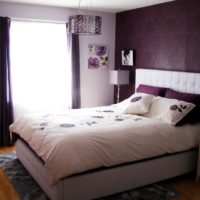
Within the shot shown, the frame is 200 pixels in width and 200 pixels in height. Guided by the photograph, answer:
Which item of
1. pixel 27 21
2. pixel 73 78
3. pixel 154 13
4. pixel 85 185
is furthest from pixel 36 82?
pixel 85 185

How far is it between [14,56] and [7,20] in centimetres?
59

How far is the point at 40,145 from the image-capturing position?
3.06 metres

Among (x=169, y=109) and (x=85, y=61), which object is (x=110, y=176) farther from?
(x=85, y=61)

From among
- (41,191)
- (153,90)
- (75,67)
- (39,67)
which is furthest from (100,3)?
(41,191)

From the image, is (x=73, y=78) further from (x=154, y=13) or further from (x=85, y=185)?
(x=85, y=185)

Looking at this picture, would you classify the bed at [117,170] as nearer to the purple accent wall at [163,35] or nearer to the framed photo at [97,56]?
the purple accent wall at [163,35]

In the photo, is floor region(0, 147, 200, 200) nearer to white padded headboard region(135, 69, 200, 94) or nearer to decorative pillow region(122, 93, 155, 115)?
decorative pillow region(122, 93, 155, 115)

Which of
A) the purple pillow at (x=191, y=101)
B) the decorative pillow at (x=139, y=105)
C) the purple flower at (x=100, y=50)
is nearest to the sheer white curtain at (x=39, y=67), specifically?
the purple flower at (x=100, y=50)

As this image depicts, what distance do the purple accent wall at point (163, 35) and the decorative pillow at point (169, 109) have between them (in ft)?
2.06

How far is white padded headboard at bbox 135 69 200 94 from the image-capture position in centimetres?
394

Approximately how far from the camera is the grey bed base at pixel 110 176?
9.29 feet

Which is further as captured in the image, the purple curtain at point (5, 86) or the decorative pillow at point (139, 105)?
the purple curtain at point (5, 86)

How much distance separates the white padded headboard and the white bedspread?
23.9 inches

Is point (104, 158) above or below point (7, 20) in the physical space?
below
